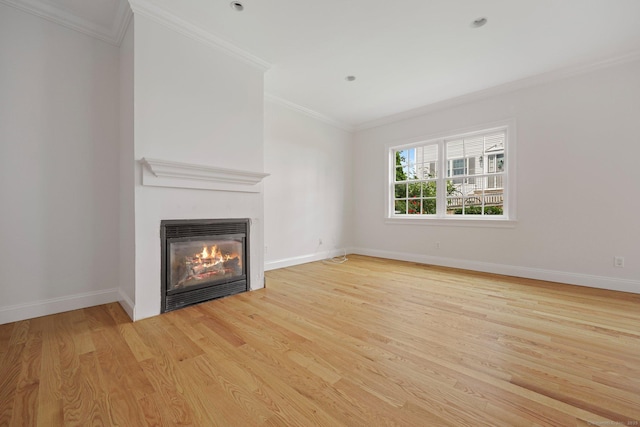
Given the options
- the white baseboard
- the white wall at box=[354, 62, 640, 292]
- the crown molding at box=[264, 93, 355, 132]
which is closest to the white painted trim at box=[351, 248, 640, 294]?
the white wall at box=[354, 62, 640, 292]

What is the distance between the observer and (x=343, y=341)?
1.86 m

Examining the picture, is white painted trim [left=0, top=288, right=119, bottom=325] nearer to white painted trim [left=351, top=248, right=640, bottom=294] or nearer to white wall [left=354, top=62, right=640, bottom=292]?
white painted trim [left=351, top=248, right=640, bottom=294]

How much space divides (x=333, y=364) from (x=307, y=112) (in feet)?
13.4

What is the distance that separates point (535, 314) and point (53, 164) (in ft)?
15.0

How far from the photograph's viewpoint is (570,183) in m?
3.31

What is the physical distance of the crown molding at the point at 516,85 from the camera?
3.05 metres

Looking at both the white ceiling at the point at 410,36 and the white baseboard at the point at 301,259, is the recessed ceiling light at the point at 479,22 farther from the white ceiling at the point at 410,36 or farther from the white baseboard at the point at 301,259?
the white baseboard at the point at 301,259

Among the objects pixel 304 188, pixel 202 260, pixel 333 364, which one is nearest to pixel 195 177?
pixel 202 260

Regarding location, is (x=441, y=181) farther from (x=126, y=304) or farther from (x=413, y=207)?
(x=126, y=304)

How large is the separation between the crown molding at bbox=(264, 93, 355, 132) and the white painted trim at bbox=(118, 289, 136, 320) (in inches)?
124

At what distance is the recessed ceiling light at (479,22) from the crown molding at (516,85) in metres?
1.59

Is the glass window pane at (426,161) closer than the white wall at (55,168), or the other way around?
the white wall at (55,168)

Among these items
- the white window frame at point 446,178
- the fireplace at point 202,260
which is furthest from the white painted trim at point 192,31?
the white window frame at point 446,178

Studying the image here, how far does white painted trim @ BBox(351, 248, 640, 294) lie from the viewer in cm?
302
